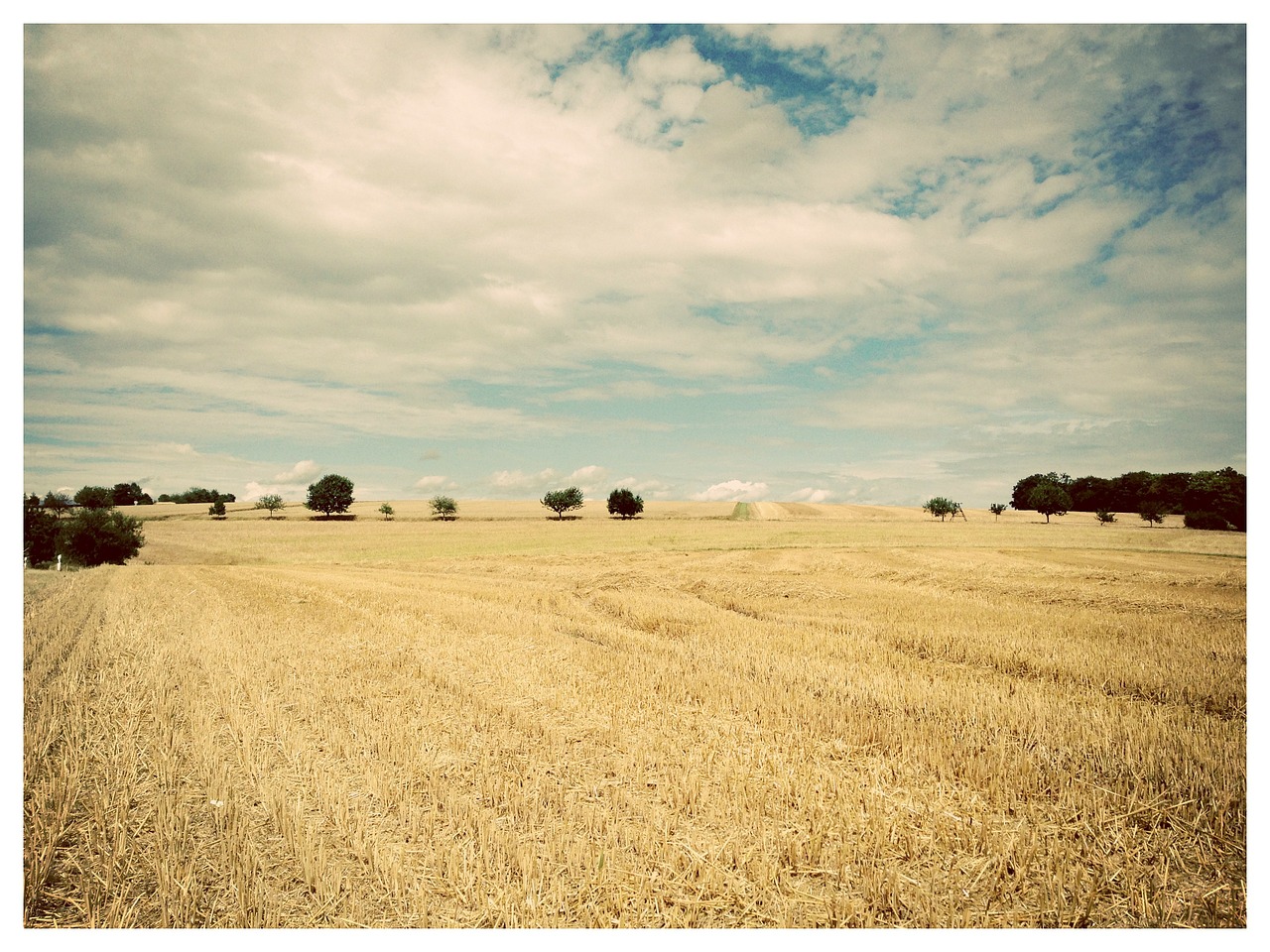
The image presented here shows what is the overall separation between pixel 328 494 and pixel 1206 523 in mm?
87780

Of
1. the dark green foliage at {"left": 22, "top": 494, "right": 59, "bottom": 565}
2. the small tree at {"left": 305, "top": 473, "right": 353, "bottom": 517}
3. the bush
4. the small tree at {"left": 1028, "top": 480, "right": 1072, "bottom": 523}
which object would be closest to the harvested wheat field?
the dark green foliage at {"left": 22, "top": 494, "right": 59, "bottom": 565}

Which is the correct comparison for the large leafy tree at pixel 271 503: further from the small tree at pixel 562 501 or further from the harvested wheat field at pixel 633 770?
the harvested wheat field at pixel 633 770

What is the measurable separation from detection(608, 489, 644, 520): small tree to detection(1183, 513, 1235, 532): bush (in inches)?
2350

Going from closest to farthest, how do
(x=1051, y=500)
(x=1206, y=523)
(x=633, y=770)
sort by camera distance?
(x=633, y=770)
(x=1206, y=523)
(x=1051, y=500)

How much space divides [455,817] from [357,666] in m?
5.55

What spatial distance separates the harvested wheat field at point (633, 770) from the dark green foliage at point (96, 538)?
28.3 meters

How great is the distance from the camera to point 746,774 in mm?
5672

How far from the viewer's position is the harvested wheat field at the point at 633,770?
4074 mm

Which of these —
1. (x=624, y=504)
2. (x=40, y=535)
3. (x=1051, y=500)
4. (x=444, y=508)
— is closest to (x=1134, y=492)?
(x=1051, y=500)

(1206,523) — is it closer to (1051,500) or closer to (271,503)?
(1051,500)

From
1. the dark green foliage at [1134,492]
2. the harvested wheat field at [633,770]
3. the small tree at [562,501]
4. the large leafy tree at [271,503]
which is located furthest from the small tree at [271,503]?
the dark green foliage at [1134,492]

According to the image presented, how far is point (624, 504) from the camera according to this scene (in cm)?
8844

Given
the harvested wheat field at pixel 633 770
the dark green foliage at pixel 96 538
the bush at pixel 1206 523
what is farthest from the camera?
the bush at pixel 1206 523

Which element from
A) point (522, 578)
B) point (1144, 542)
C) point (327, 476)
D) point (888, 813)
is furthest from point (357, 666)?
point (327, 476)
